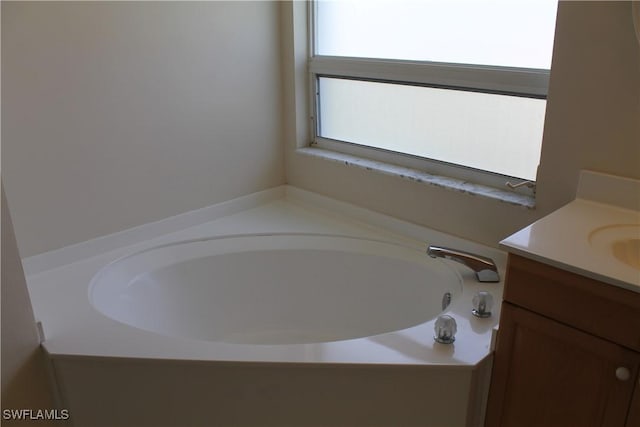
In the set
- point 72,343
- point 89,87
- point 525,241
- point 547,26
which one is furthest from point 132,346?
point 547,26

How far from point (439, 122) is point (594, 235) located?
0.80 meters

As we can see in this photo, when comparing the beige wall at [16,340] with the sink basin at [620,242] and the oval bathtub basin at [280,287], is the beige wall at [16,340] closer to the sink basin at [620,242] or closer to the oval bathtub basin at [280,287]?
the oval bathtub basin at [280,287]

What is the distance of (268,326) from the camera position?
213cm

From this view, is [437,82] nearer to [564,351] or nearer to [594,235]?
[594,235]

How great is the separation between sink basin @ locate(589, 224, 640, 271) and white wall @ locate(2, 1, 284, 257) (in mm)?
1455

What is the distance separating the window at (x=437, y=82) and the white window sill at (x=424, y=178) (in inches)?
1.6

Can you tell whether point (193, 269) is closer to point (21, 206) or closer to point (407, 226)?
point (21, 206)

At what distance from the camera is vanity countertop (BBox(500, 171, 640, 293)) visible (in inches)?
44.5

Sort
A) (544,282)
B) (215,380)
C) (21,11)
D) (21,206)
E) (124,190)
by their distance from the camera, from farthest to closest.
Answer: (124,190)
(21,206)
(21,11)
(215,380)
(544,282)

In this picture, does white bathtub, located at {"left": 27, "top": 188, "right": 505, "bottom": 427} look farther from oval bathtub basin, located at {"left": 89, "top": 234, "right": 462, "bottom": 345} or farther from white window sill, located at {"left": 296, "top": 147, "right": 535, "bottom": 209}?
white window sill, located at {"left": 296, "top": 147, "right": 535, "bottom": 209}

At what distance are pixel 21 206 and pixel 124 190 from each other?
1.15ft

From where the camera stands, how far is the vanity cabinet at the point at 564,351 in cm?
112

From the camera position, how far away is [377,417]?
55.8 inches

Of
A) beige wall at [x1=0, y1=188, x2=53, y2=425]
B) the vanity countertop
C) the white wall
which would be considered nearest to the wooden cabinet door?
the vanity countertop
